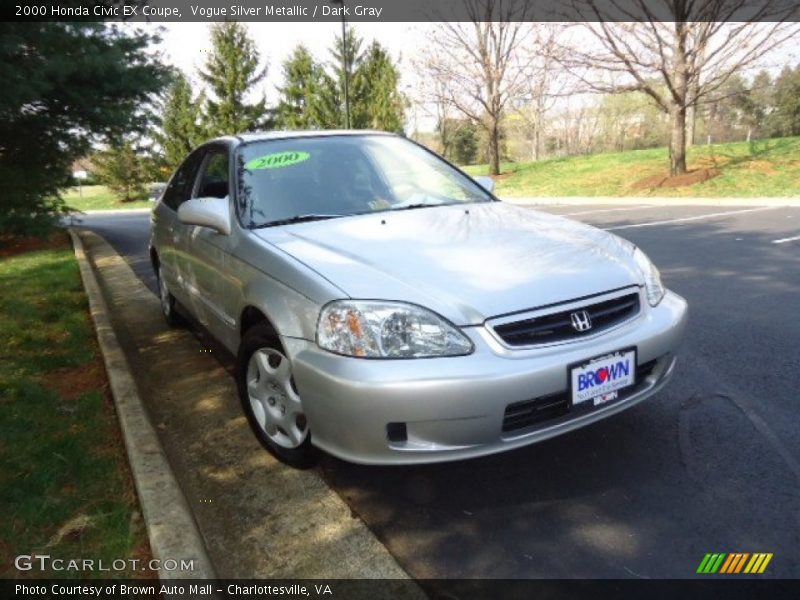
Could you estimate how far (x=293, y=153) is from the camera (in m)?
3.55

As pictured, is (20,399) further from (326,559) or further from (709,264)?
(709,264)

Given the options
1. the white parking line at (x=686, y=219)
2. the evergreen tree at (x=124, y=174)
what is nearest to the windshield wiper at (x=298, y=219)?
the white parking line at (x=686, y=219)

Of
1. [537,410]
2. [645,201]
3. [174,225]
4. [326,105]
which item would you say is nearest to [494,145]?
[645,201]

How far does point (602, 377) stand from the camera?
2330 millimetres

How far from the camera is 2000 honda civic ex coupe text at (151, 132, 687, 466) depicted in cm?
216

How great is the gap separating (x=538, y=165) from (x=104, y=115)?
2143 centimetres

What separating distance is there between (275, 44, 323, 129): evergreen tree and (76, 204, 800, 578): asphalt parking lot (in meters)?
36.6

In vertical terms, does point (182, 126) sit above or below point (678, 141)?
above

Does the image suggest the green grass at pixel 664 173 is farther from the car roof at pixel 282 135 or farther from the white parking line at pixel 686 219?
the car roof at pixel 282 135

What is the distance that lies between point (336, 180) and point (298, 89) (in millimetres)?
37167

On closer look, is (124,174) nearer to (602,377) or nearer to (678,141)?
(678,141)

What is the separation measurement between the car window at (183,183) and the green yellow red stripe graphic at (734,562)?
12.5ft

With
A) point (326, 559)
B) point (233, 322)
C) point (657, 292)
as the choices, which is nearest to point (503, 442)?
point (326, 559)

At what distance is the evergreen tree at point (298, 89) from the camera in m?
37.6
